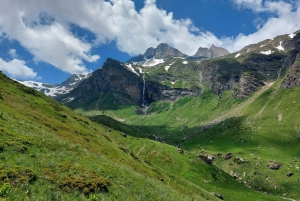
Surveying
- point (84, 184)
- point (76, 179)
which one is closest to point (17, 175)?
point (76, 179)

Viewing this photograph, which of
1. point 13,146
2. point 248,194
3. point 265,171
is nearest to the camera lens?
point 13,146

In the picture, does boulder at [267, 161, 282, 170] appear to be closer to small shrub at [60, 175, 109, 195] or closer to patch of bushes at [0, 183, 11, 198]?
small shrub at [60, 175, 109, 195]

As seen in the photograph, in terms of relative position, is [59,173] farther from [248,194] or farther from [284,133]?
[284,133]

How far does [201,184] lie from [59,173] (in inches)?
3269

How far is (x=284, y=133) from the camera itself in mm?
195250

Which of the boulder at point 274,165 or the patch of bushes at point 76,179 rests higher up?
the boulder at point 274,165

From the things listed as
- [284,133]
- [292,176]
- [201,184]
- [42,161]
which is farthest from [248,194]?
[284,133]

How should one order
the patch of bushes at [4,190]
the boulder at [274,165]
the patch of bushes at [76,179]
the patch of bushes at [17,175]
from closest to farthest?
1. the patch of bushes at [4,190]
2. the patch of bushes at [17,175]
3. the patch of bushes at [76,179]
4. the boulder at [274,165]

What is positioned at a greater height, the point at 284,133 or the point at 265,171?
the point at 284,133

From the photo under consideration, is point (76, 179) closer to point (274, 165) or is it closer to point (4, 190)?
point (4, 190)

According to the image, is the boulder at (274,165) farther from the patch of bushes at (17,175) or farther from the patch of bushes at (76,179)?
the patch of bushes at (17,175)

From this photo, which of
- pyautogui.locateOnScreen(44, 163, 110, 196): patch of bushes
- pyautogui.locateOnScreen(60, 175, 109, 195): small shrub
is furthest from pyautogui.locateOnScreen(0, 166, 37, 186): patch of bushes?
pyautogui.locateOnScreen(60, 175, 109, 195): small shrub

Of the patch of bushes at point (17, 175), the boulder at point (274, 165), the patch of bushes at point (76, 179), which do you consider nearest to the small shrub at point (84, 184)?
the patch of bushes at point (76, 179)

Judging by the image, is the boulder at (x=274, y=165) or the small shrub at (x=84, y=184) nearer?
the small shrub at (x=84, y=184)
